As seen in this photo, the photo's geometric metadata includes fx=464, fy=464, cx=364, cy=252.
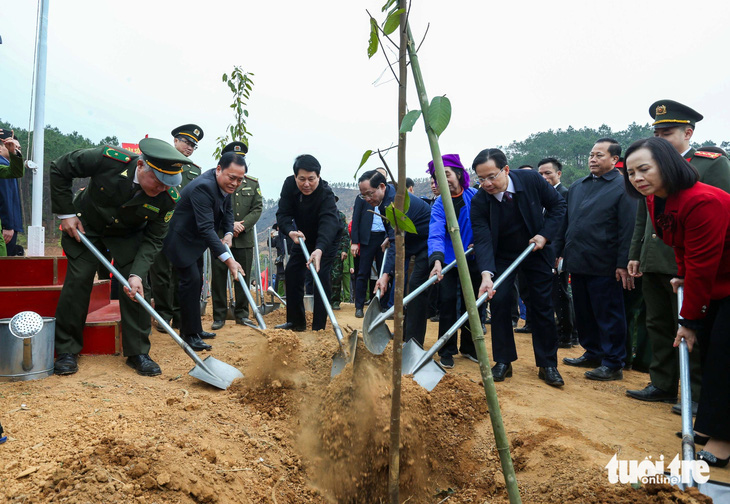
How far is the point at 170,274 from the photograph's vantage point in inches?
188

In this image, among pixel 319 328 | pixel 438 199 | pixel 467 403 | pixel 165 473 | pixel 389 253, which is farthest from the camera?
pixel 389 253

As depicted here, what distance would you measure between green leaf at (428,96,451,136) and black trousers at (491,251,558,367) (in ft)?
7.99

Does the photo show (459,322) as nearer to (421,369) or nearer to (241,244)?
(421,369)

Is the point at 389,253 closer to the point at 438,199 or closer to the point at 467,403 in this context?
the point at 438,199

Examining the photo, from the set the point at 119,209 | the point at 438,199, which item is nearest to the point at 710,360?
the point at 438,199

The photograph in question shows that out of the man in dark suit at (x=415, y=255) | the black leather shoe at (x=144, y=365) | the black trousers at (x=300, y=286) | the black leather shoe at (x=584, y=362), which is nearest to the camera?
the black leather shoe at (x=144, y=365)

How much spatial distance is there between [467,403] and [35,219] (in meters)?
5.47

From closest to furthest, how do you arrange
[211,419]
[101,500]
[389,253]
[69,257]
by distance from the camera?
1. [101,500]
2. [211,419]
3. [69,257]
4. [389,253]

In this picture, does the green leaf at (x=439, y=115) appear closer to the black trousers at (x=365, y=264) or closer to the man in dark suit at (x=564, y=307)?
the man in dark suit at (x=564, y=307)

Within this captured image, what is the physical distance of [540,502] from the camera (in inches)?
79.2

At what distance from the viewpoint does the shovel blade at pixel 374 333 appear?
3.20 metres

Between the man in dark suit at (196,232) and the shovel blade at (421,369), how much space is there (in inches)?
62.4

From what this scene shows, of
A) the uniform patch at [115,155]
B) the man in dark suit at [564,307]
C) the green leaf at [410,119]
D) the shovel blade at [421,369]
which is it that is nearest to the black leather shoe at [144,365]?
the uniform patch at [115,155]

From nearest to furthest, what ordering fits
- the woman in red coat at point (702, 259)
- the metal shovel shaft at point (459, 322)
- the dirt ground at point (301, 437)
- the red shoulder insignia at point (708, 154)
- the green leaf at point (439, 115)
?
the green leaf at point (439, 115)
the dirt ground at point (301, 437)
the woman in red coat at point (702, 259)
the red shoulder insignia at point (708, 154)
the metal shovel shaft at point (459, 322)
